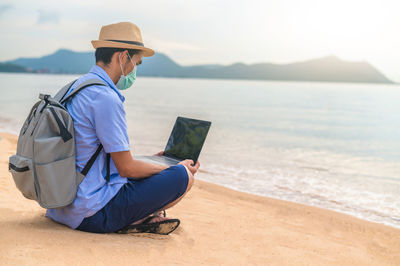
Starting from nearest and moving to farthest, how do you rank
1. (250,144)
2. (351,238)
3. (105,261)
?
(105,261)
(351,238)
(250,144)

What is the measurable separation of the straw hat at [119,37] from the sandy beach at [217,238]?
4.68ft

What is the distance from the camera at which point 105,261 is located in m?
2.39

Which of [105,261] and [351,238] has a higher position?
[105,261]

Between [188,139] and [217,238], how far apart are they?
100cm

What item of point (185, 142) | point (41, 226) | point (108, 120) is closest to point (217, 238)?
point (185, 142)

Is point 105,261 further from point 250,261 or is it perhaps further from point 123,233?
point 250,261

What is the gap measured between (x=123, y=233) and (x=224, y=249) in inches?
34.5

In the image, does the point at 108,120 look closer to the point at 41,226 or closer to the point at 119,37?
the point at 119,37

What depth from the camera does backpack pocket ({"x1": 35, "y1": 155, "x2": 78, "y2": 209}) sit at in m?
2.43

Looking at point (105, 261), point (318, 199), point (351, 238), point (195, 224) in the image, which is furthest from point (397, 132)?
point (105, 261)

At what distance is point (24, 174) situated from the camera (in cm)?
244

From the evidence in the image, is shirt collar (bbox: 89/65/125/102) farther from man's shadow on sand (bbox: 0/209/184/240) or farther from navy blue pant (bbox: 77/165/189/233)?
man's shadow on sand (bbox: 0/209/184/240)

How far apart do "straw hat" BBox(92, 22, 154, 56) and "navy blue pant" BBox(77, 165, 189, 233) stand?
3.34 ft

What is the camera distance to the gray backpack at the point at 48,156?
7.86 ft
